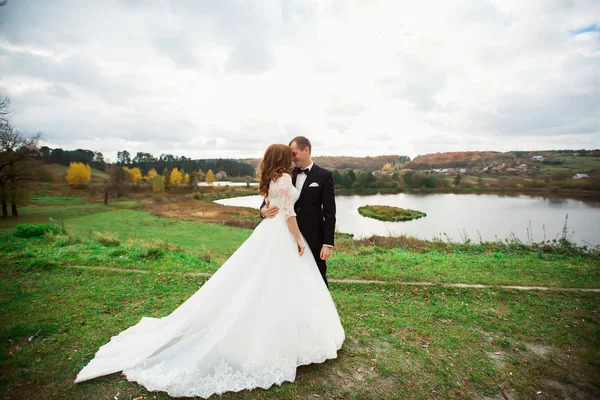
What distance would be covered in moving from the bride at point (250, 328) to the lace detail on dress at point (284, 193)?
13 mm

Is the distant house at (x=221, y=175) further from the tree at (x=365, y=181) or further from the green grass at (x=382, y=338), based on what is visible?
the green grass at (x=382, y=338)

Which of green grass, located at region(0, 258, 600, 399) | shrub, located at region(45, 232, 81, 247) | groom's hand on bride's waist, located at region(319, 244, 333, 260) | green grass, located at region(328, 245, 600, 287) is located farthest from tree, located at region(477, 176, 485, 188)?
shrub, located at region(45, 232, 81, 247)

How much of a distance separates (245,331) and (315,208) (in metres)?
1.81

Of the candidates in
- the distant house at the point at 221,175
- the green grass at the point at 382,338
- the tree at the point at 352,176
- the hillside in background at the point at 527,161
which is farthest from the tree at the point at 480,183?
the distant house at the point at 221,175

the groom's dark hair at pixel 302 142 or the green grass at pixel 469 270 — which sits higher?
the groom's dark hair at pixel 302 142

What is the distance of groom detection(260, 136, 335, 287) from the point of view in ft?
12.7

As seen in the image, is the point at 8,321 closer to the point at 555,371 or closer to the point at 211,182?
the point at 555,371

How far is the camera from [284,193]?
352cm

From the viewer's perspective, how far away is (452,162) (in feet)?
279

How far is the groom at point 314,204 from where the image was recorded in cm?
387

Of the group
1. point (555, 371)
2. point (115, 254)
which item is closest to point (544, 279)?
point (555, 371)

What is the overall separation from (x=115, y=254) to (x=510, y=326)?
9.69 meters

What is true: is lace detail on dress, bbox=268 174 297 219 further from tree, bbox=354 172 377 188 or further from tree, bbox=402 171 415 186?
tree, bbox=402 171 415 186

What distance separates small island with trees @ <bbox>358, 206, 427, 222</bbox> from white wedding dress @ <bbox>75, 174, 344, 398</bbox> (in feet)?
115
